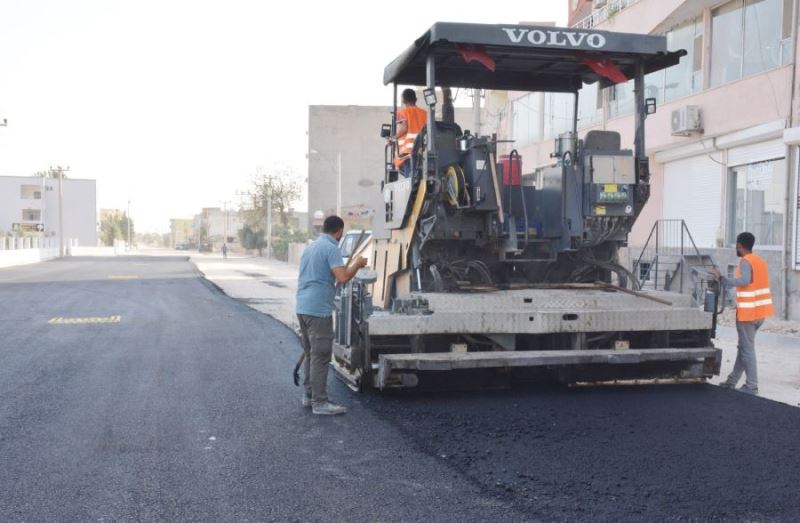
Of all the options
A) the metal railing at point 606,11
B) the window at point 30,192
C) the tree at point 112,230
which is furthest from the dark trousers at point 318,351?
the tree at point 112,230

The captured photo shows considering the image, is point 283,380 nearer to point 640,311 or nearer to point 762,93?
point 640,311

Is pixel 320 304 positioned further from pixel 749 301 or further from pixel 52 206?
pixel 52 206

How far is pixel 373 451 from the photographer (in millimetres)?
5484

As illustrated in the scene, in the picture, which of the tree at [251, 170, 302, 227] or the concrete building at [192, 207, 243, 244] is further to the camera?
the concrete building at [192, 207, 243, 244]

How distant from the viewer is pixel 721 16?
54.7 feet

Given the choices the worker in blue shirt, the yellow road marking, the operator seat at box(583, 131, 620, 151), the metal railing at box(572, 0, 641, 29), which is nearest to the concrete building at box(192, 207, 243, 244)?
Answer: the metal railing at box(572, 0, 641, 29)

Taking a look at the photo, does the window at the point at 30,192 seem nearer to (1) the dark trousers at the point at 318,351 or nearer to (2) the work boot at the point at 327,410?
(1) the dark trousers at the point at 318,351

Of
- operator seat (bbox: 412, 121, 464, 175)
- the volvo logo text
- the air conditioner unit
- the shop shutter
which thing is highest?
the air conditioner unit

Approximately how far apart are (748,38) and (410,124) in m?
10.8

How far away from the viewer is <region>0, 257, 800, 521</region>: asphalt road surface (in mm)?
4387

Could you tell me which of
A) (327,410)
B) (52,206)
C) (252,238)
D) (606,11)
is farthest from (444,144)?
(52,206)

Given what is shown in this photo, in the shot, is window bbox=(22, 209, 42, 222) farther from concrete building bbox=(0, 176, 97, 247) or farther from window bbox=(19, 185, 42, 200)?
window bbox=(19, 185, 42, 200)

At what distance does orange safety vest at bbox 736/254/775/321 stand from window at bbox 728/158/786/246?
24.5 ft

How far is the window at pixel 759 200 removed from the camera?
14.7 m
